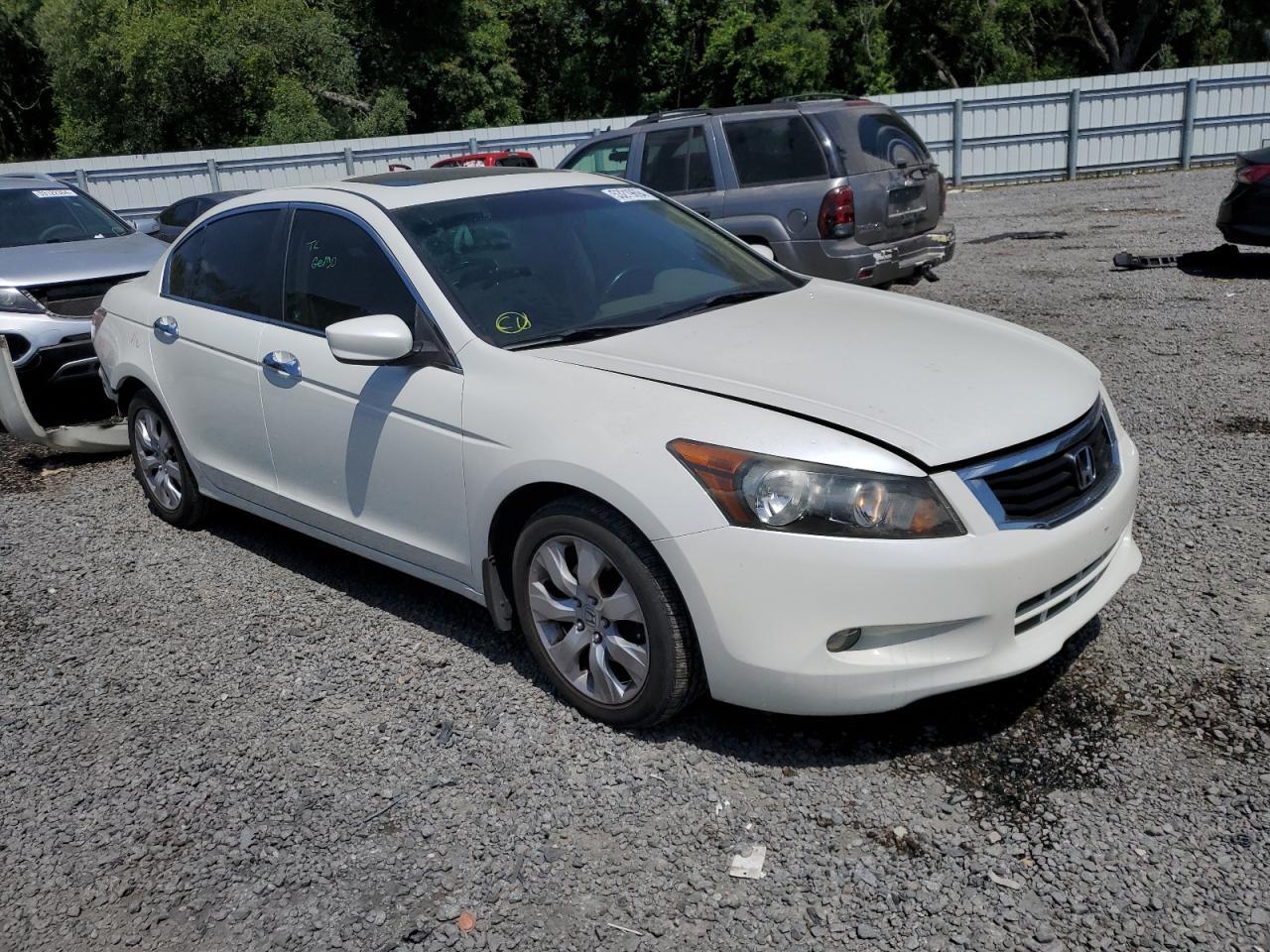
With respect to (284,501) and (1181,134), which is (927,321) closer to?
(284,501)

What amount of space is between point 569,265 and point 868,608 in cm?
188

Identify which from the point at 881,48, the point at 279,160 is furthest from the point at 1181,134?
the point at 279,160

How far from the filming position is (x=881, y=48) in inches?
1449

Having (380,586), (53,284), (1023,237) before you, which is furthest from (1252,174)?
(53,284)

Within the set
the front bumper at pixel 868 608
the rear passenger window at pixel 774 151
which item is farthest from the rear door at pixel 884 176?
the front bumper at pixel 868 608

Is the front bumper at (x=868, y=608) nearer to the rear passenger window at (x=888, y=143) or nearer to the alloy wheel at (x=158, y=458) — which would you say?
the alloy wheel at (x=158, y=458)

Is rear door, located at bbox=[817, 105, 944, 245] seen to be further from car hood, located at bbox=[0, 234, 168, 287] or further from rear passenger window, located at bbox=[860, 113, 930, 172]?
car hood, located at bbox=[0, 234, 168, 287]

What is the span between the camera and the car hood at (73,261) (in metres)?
7.84

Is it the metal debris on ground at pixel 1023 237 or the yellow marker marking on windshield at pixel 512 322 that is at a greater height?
the yellow marker marking on windshield at pixel 512 322

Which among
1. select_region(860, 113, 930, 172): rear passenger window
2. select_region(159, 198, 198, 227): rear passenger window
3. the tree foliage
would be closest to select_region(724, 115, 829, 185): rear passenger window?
select_region(860, 113, 930, 172): rear passenger window

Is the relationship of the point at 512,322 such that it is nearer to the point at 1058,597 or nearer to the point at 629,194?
the point at 629,194

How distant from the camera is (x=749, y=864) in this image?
2.96 m

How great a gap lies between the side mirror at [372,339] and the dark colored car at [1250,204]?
9.21m

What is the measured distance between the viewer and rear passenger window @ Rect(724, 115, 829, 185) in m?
9.23
